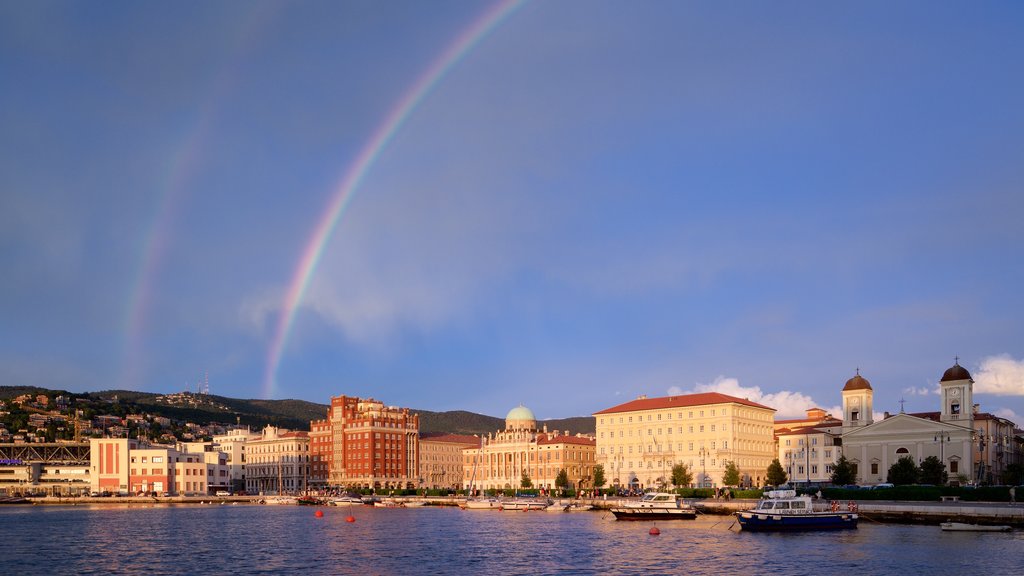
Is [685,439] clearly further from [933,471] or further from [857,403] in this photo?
[933,471]

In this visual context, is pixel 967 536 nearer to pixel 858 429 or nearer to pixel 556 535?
pixel 556 535

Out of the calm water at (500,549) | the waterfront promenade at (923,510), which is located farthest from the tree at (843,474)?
the calm water at (500,549)

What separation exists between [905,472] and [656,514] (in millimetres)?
46843

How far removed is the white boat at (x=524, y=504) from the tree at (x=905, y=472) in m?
50.2

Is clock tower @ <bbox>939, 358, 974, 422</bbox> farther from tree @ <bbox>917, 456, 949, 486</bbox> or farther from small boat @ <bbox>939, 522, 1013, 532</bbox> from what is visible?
small boat @ <bbox>939, 522, 1013, 532</bbox>

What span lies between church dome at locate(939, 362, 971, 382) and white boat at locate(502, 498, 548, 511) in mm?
65029

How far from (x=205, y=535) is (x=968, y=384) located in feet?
375

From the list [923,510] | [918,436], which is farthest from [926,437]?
[923,510]

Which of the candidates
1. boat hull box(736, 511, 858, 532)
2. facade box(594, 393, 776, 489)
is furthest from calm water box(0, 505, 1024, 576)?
facade box(594, 393, 776, 489)

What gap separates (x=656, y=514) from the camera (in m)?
114

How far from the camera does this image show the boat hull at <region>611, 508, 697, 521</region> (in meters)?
113

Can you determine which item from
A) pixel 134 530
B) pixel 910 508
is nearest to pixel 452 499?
pixel 134 530

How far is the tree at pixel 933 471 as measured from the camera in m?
140

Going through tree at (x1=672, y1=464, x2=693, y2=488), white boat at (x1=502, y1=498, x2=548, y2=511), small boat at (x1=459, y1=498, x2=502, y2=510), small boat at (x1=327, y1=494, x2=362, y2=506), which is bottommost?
small boat at (x1=327, y1=494, x2=362, y2=506)
